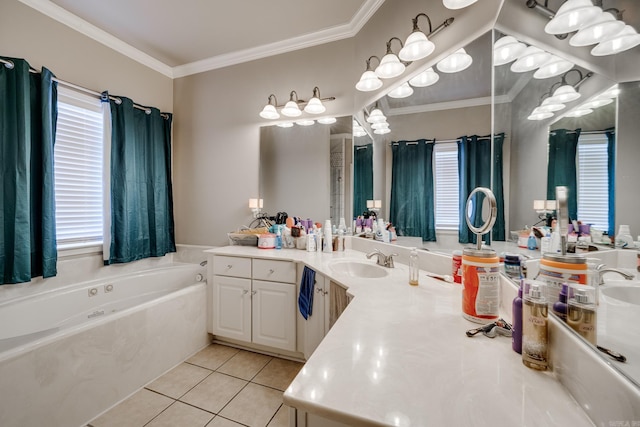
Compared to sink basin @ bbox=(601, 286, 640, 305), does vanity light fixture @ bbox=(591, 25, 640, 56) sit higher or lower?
higher

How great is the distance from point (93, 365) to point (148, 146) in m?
2.08

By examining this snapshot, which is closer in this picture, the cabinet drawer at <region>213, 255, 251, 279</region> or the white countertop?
the white countertop

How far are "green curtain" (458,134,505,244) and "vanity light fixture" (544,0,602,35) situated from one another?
0.48m

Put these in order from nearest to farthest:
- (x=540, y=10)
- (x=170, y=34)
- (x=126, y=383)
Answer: (x=540, y=10)
(x=126, y=383)
(x=170, y=34)

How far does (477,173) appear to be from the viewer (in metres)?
1.30

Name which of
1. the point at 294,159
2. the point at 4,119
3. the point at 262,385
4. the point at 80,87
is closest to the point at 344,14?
the point at 294,159

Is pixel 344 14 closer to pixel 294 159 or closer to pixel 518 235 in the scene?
pixel 294 159

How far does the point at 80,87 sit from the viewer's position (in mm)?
2242

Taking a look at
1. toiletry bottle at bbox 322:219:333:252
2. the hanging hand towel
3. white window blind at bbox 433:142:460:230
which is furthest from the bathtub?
white window blind at bbox 433:142:460:230

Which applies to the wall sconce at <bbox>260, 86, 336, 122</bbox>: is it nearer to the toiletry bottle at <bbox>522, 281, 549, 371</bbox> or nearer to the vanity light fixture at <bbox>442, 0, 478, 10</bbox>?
the vanity light fixture at <bbox>442, 0, 478, 10</bbox>

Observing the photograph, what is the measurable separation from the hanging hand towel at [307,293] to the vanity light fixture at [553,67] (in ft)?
4.75

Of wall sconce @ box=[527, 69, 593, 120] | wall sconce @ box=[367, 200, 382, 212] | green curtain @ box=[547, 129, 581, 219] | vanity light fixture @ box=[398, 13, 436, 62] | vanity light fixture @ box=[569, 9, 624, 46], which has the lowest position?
wall sconce @ box=[367, 200, 382, 212]

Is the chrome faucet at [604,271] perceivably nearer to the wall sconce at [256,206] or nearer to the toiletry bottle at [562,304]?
the toiletry bottle at [562,304]

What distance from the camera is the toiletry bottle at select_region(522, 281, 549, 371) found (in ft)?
1.91
